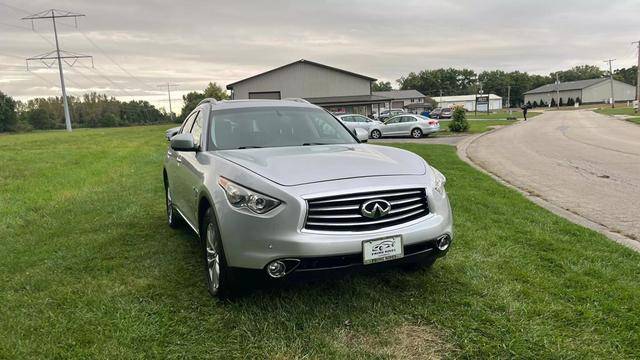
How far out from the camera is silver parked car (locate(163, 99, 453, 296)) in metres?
3.19

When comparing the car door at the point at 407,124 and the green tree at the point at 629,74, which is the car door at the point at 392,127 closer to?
the car door at the point at 407,124

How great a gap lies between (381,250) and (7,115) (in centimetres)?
10917

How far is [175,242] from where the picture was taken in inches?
225

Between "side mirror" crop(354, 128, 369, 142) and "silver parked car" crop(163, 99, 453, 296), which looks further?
"side mirror" crop(354, 128, 369, 142)

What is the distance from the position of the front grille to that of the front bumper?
0.04 metres

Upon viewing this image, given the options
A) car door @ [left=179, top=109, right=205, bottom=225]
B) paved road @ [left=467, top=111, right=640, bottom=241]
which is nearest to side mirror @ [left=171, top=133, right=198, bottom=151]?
car door @ [left=179, top=109, right=205, bottom=225]

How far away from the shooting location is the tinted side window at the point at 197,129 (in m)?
4.85

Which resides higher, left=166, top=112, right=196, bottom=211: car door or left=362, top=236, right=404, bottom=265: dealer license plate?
left=166, top=112, right=196, bottom=211: car door

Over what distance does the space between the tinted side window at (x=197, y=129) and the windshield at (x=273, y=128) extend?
19 cm

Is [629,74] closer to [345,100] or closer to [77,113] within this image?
[345,100]

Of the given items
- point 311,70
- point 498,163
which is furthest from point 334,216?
point 311,70

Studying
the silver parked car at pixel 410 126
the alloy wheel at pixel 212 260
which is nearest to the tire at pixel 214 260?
the alloy wheel at pixel 212 260

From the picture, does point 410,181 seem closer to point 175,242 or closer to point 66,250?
point 175,242

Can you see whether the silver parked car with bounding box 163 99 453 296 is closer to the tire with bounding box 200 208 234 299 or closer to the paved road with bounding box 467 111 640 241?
the tire with bounding box 200 208 234 299
